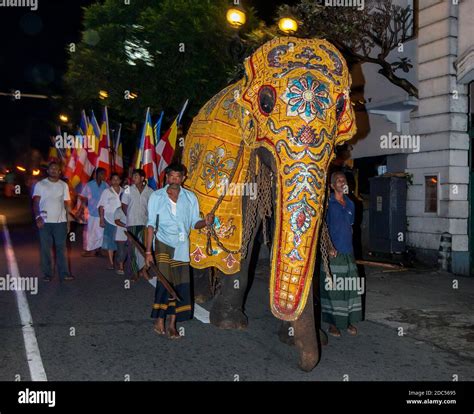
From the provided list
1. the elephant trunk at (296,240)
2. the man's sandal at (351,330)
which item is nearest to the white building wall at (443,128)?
the man's sandal at (351,330)

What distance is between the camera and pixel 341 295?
5918mm

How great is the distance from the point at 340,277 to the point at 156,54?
469 inches

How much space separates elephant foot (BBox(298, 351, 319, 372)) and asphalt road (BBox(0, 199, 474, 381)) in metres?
0.10

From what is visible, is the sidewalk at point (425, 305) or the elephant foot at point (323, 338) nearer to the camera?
the elephant foot at point (323, 338)

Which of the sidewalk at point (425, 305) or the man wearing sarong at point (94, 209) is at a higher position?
the man wearing sarong at point (94, 209)

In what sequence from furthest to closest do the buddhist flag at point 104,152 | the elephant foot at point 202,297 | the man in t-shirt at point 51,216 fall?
1. the buddhist flag at point 104,152
2. the man in t-shirt at point 51,216
3. the elephant foot at point 202,297

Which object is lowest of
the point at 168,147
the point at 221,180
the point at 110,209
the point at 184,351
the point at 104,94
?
the point at 184,351

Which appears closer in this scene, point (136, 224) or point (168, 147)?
point (136, 224)

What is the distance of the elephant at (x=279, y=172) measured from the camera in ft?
14.4

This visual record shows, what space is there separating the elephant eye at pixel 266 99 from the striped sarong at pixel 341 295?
81.4 inches

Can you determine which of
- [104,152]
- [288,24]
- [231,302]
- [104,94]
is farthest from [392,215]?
[104,94]

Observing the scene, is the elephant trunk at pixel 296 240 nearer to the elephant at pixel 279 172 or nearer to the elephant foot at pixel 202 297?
the elephant at pixel 279 172

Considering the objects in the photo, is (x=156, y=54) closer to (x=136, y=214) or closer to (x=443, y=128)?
(x=136, y=214)
